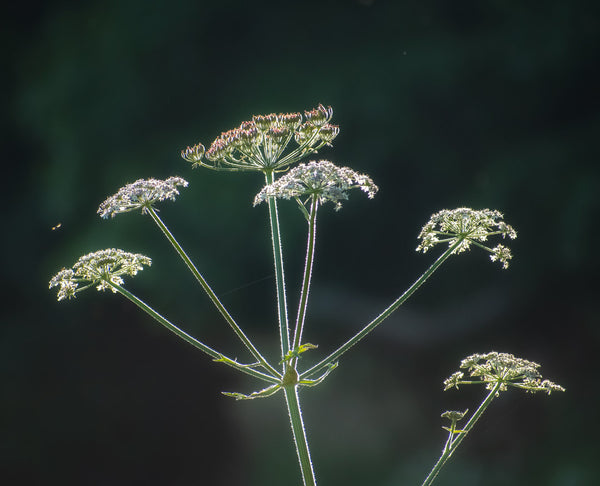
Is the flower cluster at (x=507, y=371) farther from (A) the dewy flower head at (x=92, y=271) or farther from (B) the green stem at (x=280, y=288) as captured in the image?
(A) the dewy flower head at (x=92, y=271)

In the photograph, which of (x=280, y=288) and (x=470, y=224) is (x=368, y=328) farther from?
(x=470, y=224)

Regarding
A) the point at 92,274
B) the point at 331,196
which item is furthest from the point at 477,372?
the point at 92,274

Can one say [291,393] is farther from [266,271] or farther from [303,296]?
[266,271]

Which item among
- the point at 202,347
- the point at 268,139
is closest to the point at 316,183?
the point at 268,139

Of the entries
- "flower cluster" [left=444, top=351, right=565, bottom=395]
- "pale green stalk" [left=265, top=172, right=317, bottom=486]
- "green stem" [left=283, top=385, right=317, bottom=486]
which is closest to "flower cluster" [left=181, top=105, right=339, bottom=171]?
"pale green stalk" [left=265, top=172, right=317, bottom=486]

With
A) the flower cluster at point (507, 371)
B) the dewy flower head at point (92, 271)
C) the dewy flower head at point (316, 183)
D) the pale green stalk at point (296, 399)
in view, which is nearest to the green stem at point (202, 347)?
the pale green stalk at point (296, 399)

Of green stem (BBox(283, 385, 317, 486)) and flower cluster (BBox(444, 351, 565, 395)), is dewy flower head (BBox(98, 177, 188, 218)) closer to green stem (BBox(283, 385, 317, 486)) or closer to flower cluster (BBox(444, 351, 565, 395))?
green stem (BBox(283, 385, 317, 486))

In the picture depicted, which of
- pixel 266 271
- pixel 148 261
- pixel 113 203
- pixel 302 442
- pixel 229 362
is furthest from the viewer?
pixel 266 271
